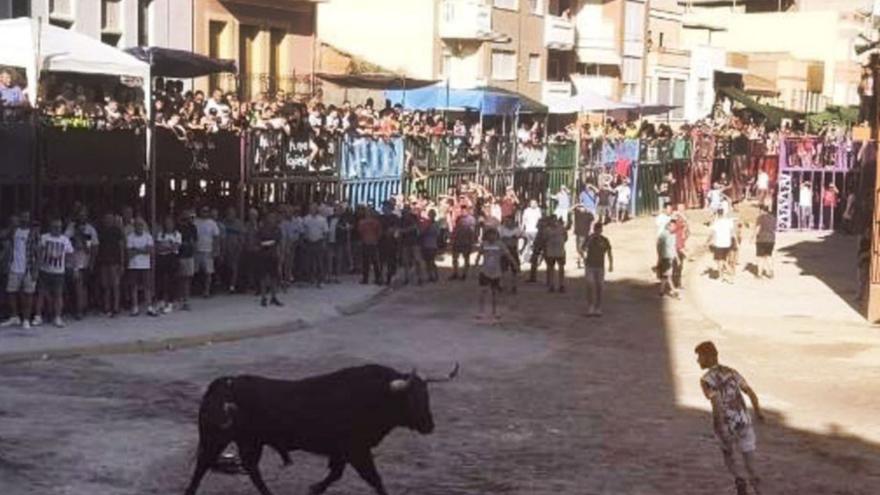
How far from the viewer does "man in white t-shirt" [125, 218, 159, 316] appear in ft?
64.1

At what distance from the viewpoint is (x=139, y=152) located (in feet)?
68.5

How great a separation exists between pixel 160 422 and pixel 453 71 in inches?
1405

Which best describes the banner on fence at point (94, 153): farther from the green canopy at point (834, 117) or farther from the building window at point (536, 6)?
the green canopy at point (834, 117)

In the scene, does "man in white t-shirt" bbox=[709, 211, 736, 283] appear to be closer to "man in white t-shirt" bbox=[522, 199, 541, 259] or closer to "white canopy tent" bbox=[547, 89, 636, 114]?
"man in white t-shirt" bbox=[522, 199, 541, 259]

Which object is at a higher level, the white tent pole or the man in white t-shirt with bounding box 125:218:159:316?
the white tent pole

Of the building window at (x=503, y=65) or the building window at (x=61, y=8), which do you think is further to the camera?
the building window at (x=503, y=65)

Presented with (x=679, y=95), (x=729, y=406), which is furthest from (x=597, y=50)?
(x=729, y=406)

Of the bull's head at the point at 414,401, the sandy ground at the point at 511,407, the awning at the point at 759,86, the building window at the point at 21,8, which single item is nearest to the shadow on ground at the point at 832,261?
the sandy ground at the point at 511,407

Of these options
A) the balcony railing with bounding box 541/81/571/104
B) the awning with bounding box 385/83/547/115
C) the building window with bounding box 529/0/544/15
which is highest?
the building window with bounding box 529/0/544/15

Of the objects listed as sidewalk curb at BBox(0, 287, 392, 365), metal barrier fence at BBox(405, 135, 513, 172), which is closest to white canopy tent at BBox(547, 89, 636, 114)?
metal barrier fence at BBox(405, 135, 513, 172)

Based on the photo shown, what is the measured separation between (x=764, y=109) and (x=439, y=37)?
2260 cm

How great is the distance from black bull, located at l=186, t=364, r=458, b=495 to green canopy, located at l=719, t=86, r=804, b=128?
54.6m

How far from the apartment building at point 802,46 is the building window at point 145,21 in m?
44.9

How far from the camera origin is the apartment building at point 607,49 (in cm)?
5662
